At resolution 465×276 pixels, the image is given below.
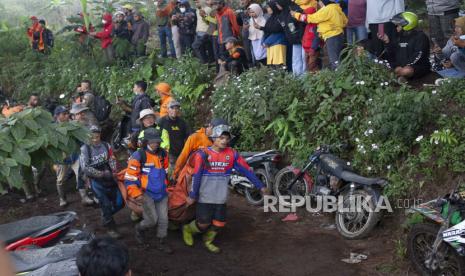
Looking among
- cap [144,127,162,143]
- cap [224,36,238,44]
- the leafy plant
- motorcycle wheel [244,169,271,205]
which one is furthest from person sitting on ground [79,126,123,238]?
cap [224,36,238,44]

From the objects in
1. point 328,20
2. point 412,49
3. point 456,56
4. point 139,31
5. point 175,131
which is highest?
point 139,31

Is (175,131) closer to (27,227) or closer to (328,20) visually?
(328,20)

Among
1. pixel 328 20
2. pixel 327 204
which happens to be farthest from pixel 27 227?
pixel 328 20

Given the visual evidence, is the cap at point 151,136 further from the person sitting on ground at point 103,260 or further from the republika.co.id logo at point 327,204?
the person sitting on ground at point 103,260

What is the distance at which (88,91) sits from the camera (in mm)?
13023

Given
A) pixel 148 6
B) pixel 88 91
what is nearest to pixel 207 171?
pixel 88 91

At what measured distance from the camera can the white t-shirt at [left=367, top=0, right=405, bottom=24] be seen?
9.82 metres

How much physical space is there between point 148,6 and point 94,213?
49.9ft

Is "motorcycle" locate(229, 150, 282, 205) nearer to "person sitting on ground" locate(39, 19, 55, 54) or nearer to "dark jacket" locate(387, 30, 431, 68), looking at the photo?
"dark jacket" locate(387, 30, 431, 68)

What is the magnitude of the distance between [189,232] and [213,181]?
935 millimetres

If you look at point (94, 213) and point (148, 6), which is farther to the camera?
point (148, 6)

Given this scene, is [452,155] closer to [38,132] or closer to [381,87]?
[381,87]

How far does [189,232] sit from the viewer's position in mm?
8188

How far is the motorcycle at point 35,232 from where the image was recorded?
6.18m
